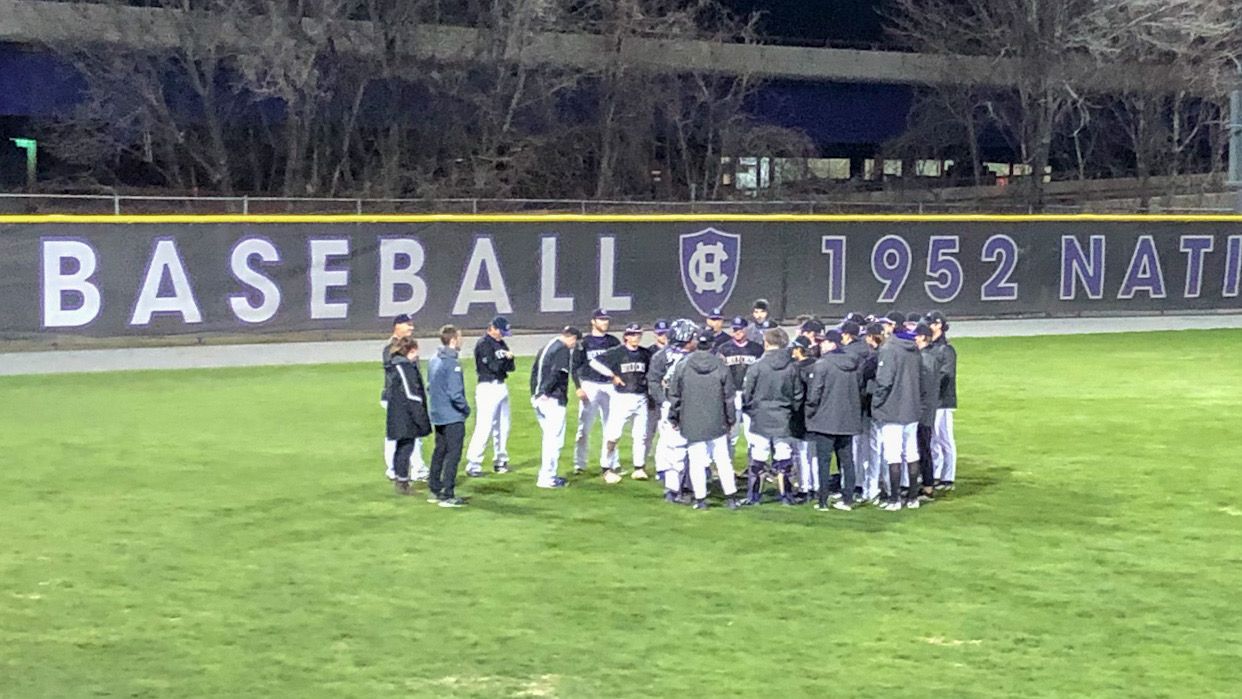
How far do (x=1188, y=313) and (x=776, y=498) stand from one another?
2111 cm

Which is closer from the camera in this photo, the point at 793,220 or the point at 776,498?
the point at 776,498

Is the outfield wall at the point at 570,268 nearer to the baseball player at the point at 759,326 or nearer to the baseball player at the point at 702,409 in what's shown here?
the baseball player at the point at 759,326

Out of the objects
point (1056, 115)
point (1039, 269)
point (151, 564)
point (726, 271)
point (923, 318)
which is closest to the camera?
point (151, 564)

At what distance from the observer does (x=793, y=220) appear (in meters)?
26.2

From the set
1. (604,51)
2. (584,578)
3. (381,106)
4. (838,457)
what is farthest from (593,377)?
(604,51)

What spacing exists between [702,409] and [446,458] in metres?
2.14

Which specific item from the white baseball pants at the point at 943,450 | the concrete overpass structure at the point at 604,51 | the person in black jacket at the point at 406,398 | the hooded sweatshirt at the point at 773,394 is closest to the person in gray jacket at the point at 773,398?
the hooded sweatshirt at the point at 773,394

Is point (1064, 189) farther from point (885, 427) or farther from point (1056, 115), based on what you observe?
point (885, 427)

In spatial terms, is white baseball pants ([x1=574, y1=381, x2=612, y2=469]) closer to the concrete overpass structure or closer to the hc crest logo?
the hc crest logo

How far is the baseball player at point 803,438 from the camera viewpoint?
36.7ft

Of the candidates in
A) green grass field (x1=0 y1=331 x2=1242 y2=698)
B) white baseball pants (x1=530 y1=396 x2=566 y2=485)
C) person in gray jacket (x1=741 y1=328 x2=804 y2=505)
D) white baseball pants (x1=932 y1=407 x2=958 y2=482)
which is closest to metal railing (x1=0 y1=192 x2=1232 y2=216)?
green grass field (x1=0 y1=331 x2=1242 y2=698)

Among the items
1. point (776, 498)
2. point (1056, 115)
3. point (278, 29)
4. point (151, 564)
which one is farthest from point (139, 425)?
point (1056, 115)

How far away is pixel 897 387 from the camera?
1106 centimetres

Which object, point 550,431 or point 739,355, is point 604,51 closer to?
point 739,355
